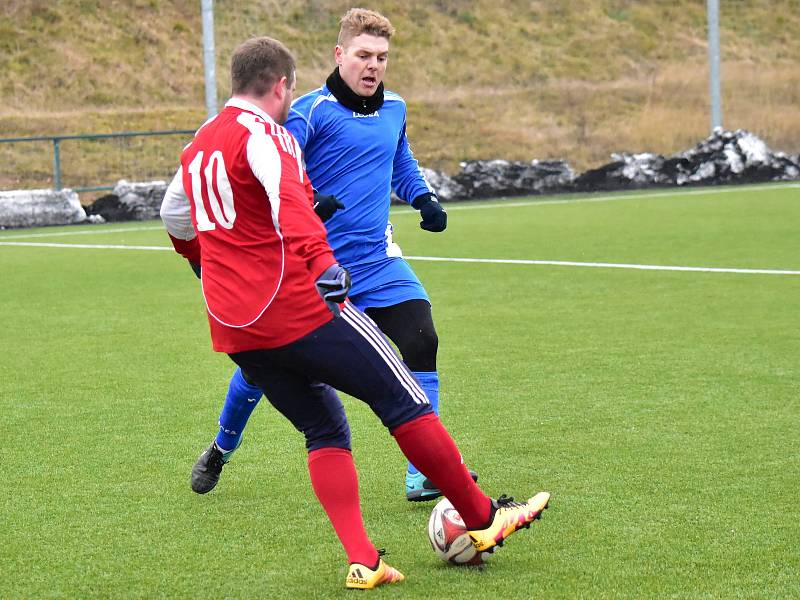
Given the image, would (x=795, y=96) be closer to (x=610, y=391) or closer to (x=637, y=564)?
(x=610, y=391)

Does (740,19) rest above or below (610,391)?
below

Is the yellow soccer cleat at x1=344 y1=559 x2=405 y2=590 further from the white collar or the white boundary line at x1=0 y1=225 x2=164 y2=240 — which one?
the white boundary line at x1=0 y1=225 x2=164 y2=240

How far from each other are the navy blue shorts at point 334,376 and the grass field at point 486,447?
0.55 meters

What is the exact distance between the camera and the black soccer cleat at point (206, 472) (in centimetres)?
542

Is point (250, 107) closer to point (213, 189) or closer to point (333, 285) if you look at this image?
point (213, 189)

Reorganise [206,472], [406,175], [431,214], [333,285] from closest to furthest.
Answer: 1. [333,285]
2. [206,472]
3. [431,214]
4. [406,175]

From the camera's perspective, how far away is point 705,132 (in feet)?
112

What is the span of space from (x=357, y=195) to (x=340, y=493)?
64.0 inches

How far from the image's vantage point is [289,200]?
3820 mm

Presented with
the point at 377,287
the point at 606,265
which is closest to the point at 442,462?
the point at 377,287

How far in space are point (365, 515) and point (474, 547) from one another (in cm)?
83

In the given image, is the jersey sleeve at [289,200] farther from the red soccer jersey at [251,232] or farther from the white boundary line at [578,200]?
the white boundary line at [578,200]

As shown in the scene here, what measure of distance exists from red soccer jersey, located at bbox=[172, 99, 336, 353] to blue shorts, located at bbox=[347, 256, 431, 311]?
139cm

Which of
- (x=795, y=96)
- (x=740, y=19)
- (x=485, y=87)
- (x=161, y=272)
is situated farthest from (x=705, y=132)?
(x=161, y=272)
